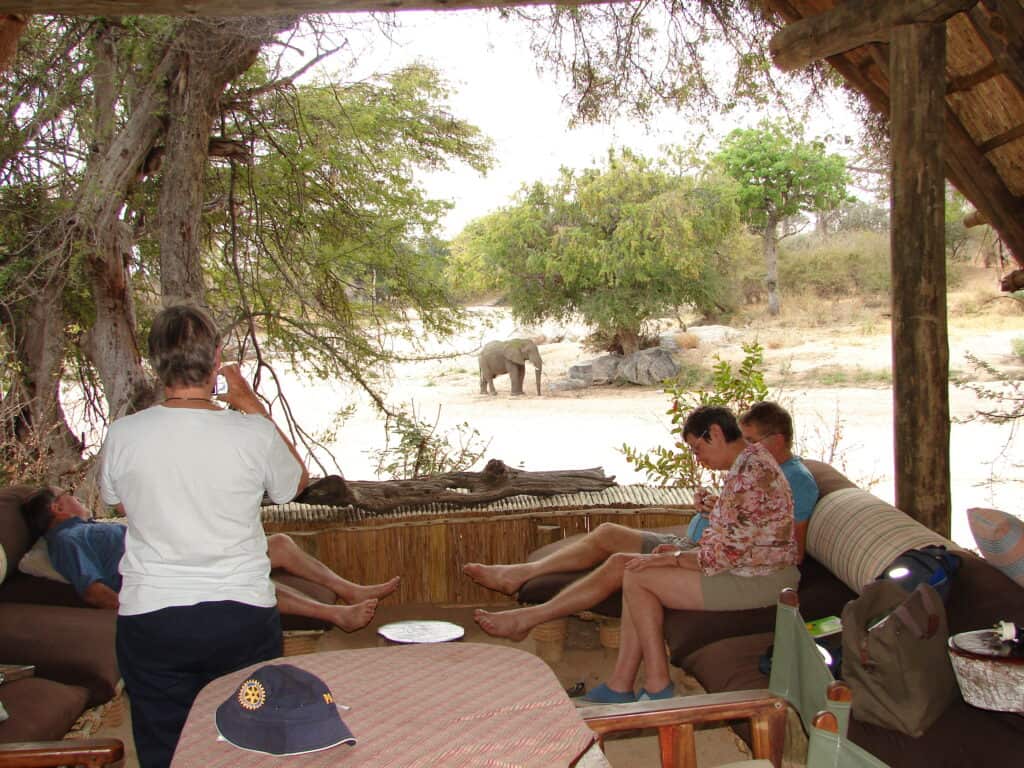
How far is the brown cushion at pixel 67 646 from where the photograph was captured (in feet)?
10.0

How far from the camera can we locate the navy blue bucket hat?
5.84ft

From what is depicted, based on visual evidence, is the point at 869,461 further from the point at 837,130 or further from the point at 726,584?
the point at 726,584

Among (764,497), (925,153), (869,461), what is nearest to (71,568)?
(764,497)

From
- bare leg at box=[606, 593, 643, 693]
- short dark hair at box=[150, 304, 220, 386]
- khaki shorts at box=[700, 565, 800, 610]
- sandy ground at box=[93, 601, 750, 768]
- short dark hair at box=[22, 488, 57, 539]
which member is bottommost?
sandy ground at box=[93, 601, 750, 768]

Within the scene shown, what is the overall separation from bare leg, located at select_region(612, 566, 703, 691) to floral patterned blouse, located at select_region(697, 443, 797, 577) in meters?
0.10

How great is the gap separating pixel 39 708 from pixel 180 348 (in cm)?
141

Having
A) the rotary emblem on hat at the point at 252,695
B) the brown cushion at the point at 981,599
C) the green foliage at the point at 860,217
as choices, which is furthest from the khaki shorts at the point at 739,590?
the green foliage at the point at 860,217

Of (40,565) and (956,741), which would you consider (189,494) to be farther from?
(40,565)

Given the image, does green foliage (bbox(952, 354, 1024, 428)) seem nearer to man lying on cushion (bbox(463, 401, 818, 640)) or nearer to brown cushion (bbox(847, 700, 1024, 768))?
man lying on cushion (bbox(463, 401, 818, 640))

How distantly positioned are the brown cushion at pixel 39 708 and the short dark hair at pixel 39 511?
108 cm

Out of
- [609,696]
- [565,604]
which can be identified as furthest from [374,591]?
[609,696]

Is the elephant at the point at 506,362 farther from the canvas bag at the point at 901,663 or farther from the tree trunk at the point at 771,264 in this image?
the canvas bag at the point at 901,663

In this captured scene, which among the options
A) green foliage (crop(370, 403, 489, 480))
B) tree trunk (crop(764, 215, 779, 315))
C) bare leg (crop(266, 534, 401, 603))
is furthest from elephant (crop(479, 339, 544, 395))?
bare leg (crop(266, 534, 401, 603))

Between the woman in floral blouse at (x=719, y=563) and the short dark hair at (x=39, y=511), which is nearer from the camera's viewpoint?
the woman in floral blouse at (x=719, y=563)
